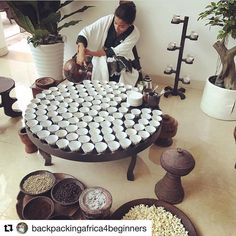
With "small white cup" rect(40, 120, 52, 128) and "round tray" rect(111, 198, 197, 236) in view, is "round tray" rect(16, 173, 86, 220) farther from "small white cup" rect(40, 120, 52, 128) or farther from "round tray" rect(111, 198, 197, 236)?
"small white cup" rect(40, 120, 52, 128)

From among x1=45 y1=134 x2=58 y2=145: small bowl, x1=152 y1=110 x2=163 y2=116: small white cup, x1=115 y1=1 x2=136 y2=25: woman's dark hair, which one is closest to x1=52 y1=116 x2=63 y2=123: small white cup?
x1=45 y1=134 x2=58 y2=145: small bowl

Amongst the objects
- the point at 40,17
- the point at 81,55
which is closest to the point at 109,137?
the point at 81,55

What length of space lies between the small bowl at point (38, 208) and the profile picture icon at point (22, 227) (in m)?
0.10

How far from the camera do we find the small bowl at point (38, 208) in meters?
1.44

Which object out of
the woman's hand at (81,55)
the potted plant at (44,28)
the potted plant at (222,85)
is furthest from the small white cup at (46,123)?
the potted plant at (222,85)

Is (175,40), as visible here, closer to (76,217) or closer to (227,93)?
(227,93)

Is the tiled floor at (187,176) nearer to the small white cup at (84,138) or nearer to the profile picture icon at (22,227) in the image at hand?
the profile picture icon at (22,227)

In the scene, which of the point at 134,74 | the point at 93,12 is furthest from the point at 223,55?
the point at 93,12

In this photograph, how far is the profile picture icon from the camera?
1.30 m

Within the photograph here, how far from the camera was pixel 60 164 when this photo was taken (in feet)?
6.23

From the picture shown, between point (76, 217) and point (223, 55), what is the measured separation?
1729 mm

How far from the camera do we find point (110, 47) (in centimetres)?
255

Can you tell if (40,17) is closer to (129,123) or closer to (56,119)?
(56,119)

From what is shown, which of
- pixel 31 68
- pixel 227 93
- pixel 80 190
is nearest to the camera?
pixel 80 190
